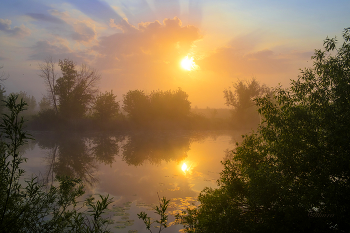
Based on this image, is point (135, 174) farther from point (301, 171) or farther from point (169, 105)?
point (169, 105)

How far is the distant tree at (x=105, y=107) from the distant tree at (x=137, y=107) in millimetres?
2451

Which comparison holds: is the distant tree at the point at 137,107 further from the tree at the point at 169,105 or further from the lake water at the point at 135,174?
the lake water at the point at 135,174

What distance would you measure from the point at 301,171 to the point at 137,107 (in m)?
39.1

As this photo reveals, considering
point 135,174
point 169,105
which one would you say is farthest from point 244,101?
point 135,174

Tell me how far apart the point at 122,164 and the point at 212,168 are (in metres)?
7.09

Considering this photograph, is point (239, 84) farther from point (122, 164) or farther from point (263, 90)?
point (122, 164)

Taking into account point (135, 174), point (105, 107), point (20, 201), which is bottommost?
point (135, 174)

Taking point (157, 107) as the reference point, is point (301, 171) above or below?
below

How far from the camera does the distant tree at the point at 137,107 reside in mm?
43594

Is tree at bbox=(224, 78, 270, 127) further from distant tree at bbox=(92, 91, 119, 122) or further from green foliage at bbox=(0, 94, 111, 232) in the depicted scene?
green foliage at bbox=(0, 94, 111, 232)

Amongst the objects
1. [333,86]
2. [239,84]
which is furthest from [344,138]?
[239,84]

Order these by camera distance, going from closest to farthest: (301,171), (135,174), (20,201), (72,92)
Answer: (20,201)
(301,171)
(135,174)
(72,92)

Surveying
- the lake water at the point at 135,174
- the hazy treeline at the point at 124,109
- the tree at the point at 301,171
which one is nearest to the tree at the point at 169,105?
the hazy treeline at the point at 124,109

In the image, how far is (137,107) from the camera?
43625 millimetres
